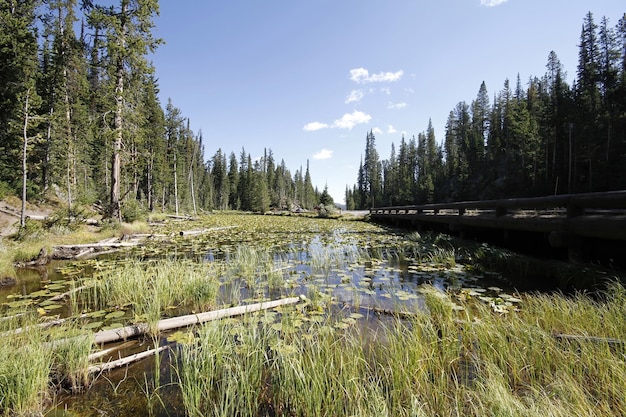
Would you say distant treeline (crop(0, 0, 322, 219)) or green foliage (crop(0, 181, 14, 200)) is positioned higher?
distant treeline (crop(0, 0, 322, 219))

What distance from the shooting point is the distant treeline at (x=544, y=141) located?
29984 mm

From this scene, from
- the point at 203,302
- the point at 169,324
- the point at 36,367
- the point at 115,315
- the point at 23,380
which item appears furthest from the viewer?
the point at 203,302

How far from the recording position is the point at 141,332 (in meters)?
3.52

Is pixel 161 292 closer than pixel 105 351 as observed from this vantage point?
No

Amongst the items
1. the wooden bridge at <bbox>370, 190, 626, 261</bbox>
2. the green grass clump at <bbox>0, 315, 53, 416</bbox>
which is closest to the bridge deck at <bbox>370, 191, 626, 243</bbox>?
the wooden bridge at <bbox>370, 190, 626, 261</bbox>

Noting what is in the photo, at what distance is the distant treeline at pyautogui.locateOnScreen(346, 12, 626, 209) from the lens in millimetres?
29984

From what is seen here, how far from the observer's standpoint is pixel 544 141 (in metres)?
37.5

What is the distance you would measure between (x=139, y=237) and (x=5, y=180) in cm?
1471

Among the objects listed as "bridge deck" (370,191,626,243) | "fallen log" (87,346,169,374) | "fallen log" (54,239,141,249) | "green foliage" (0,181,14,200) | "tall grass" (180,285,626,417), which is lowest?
"fallen log" (87,346,169,374)

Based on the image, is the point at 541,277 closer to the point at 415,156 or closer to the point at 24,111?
the point at 24,111

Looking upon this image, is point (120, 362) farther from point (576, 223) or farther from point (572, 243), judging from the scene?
point (572, 243)

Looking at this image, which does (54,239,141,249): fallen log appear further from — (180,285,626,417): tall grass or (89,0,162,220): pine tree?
(180,285,626,417): tall grass

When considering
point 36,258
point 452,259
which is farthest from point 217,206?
point 452,259

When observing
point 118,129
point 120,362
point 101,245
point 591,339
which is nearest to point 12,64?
point 118,129
